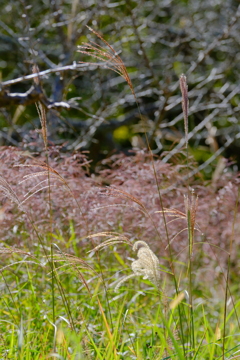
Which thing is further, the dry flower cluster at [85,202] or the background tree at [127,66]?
the background tree at [127,66]

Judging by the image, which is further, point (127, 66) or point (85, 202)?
point (127, 66)

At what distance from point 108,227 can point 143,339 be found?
63 centimetres

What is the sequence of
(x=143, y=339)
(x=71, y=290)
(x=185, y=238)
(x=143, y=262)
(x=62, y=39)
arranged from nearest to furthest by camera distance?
(x=143, y=262) < (x=143, y=339) < (x=71, y=290) < (x=185, y=238) < (x=62, y=39)

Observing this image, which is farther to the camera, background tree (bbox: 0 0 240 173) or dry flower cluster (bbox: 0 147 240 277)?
background tree (bbox: 0 0 240 173)

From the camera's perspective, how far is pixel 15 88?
716cm

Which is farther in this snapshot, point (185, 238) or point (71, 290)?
point (185, 238)

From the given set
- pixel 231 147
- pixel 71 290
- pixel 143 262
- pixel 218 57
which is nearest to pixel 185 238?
pixel 71 290

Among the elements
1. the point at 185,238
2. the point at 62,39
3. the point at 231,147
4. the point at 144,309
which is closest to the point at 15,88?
the point at 62,39

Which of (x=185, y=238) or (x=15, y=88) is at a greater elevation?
(x=15, y=88)

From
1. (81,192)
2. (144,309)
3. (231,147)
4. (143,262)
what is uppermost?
(143,262)

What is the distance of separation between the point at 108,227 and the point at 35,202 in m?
0.39

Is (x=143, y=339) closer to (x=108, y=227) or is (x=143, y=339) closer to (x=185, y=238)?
(x=108, y=227)

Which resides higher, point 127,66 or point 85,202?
point 127,66

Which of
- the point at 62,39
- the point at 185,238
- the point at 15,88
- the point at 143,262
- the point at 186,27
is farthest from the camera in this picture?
the point at 15,88
